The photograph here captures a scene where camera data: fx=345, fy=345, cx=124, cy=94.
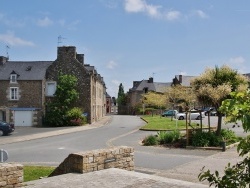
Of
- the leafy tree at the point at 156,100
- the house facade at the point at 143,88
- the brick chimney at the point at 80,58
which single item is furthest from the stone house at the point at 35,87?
the house facade at the point at 143,88

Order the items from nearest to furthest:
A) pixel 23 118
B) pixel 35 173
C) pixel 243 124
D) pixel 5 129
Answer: pixel 243 124
pixel 35 173
pixel 5 129
pixel 23 118

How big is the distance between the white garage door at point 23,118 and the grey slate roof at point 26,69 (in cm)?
417

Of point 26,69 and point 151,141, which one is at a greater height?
point 26,69

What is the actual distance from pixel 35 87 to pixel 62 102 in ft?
12.7

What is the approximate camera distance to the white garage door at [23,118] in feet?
133

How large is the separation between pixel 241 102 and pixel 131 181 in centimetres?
685

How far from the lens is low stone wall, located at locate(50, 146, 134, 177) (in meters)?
9.99

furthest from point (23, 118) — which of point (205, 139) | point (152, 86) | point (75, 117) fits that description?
point (152, 86)

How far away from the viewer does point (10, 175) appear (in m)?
8.13

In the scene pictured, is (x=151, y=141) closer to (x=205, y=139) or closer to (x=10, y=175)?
(x=205, y=139)

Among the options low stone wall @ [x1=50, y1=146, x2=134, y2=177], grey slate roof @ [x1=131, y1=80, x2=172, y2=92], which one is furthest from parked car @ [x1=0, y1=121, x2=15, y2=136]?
grey slate roof @ [x1=131, y1=80, x2=172, y2=92]

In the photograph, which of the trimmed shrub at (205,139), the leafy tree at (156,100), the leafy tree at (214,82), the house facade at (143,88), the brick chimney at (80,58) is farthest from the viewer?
the house facade at (143,88)

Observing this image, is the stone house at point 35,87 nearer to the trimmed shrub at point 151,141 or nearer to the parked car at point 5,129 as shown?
the parked car at point 5,129

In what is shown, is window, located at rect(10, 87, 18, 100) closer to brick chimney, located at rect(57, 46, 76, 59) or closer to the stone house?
the stone house
